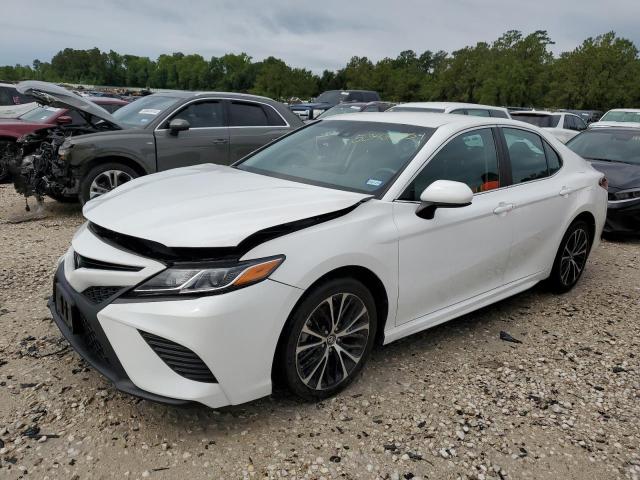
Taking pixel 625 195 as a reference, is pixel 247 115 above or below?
above

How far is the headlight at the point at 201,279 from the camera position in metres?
2.45

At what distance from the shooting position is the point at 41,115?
9.87 metres

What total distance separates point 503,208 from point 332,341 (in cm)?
169

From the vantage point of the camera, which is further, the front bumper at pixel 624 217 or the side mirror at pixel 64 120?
the side mirror at pixel 64 120

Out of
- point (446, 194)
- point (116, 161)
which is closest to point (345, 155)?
point (446, 194)

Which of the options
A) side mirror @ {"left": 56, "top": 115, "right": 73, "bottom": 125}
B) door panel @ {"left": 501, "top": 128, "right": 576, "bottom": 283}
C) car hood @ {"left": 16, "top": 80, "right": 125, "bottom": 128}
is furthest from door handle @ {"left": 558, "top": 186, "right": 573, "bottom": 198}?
side mirror @ {"left": 56, "top": 115, "right": 73, "bottom": 125}

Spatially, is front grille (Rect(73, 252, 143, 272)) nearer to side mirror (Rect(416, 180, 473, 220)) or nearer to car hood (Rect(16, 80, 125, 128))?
side mirror (Rect(416, 180, 473, 220))

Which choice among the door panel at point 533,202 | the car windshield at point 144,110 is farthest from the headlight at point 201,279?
the car windshield at point 144,110

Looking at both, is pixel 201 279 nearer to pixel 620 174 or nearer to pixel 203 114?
pixel 203 114

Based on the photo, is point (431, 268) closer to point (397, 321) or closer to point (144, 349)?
point (397, 321)

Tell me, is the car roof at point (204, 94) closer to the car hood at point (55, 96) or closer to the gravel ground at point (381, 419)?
the car hood at point (55, 96)

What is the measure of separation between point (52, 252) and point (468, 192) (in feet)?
14.3

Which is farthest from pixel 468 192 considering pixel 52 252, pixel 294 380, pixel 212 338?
pixel 52 252

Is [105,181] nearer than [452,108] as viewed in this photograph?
Yes
